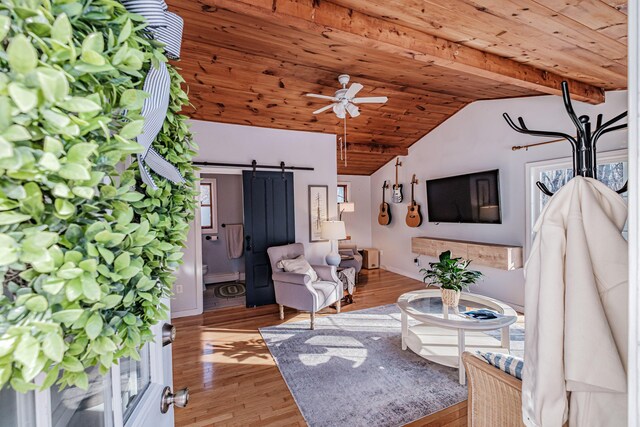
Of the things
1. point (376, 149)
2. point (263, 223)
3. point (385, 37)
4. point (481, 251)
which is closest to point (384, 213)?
point (376, 149)

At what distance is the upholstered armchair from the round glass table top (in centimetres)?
102

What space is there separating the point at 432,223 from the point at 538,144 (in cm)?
216

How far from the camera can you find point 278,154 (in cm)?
468

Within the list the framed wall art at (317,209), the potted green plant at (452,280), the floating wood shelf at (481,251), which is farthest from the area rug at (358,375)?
the framed wall art at (317,209)

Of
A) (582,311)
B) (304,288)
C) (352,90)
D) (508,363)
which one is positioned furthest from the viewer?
(304,288)

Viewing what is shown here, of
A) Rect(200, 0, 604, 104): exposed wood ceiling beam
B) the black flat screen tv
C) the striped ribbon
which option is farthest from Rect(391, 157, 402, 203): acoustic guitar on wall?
the striped ribbon

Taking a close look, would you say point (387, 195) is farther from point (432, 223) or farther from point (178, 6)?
point (178, 6)

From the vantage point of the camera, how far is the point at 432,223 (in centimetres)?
554

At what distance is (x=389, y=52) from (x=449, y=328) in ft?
7.66

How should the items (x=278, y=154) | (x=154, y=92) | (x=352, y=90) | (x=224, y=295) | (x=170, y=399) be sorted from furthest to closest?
1. (x=224, y=295)
2. (x=278, y=154)
3. (x=352, y=90)
4. (x=170, y=399)
5. (x=154, y=92)

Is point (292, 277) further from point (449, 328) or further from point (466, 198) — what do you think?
point (466, 198)

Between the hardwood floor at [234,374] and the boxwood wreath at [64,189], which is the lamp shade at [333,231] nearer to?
the hardwood floor at [234,374]

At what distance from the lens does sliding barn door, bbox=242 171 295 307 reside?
14.5 feet

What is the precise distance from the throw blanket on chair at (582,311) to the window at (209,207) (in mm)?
5582
